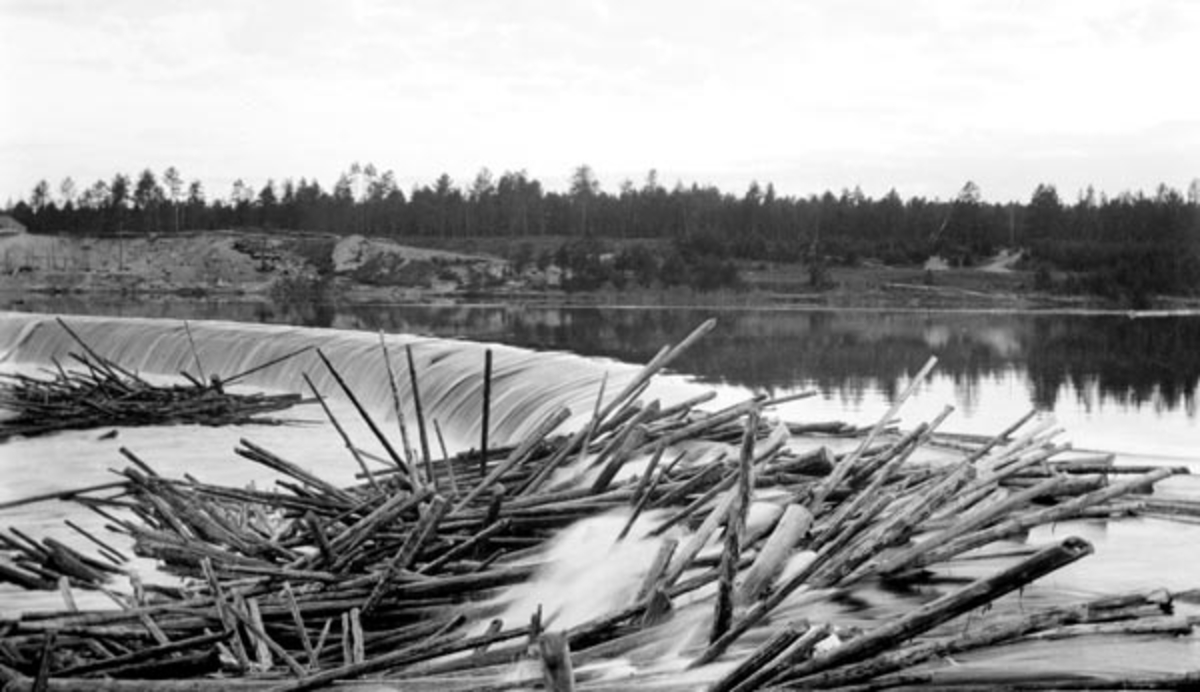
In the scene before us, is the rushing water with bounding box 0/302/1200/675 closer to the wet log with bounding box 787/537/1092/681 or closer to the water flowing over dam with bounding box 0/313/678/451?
the water flowing over dam with bounding box 0/313/678/451

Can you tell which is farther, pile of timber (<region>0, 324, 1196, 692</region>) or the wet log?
pile of timber (<region>0, 324, 1196, 692</region>)

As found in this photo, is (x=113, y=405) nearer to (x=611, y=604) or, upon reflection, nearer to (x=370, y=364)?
(x=370, y=364)

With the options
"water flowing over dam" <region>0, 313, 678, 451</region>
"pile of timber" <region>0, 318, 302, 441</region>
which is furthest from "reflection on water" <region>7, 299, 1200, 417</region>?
"pile of timber" <region>0, 318, 302, 441</region>

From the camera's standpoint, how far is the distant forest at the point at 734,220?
275ft

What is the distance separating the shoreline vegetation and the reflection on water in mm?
14601

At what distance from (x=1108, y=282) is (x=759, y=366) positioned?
5144 centimetres

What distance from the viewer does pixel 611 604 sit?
583 centimetres

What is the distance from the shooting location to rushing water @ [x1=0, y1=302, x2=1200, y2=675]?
6.86 metres

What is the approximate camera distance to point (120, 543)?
10875 millimetres

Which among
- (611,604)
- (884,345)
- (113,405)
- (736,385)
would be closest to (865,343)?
(884,345)

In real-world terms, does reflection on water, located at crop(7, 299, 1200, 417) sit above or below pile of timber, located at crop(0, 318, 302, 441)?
above

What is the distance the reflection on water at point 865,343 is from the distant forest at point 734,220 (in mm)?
29620

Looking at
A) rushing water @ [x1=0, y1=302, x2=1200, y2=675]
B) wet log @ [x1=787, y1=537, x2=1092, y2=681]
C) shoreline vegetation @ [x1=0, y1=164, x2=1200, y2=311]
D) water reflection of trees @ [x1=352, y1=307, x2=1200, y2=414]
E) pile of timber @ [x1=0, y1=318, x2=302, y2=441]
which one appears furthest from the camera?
shoreline vegetation @ [x1=0, y1=164, x2=1200, y2=311]

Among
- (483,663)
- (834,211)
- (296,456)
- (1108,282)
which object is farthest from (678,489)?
(834,211)
